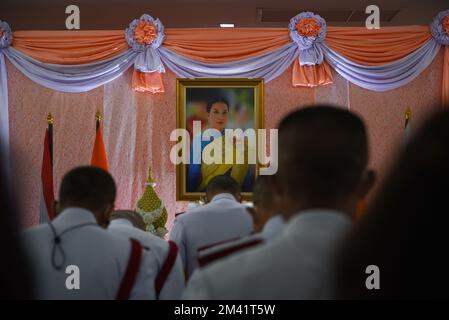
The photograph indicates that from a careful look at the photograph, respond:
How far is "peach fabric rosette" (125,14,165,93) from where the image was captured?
5.96 meters

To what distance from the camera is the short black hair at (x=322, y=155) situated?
4.29 feet

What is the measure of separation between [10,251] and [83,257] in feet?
3.77

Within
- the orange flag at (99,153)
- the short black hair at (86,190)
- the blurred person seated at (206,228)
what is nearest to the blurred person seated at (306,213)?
the short black hair at (86,190)

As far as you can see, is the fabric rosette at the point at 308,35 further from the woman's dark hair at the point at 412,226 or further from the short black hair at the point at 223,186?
the woman's dark hair at the point at 412,226

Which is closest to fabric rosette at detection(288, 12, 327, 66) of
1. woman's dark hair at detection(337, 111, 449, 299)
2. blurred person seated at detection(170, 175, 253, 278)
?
blurred person seated at detection(170, 175, 253, 278)

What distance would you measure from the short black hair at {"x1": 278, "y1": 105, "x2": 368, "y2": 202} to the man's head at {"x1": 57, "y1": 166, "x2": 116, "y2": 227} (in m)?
0.96

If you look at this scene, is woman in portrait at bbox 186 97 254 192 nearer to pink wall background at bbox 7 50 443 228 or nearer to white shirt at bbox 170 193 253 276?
pink wall background at bbox 7 50 443 228

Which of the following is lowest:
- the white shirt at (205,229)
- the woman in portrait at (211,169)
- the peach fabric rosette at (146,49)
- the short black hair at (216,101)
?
the white shirt at (205,229)

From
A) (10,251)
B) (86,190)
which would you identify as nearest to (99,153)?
(86,190)

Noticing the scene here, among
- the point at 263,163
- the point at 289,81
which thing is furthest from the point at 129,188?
A: the point at 289,81

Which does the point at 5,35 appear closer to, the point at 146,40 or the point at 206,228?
the point at 146,40

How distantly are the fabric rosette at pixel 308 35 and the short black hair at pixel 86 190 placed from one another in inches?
161
